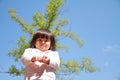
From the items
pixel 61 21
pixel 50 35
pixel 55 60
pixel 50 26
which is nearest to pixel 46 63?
pixel 55 60

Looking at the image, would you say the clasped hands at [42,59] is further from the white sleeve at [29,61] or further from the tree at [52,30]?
the tree at [52,30]

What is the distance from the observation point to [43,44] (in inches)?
108

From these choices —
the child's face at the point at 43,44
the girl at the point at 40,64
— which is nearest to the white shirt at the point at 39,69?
the girl at the point at 40,64

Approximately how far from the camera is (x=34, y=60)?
8.30 ft

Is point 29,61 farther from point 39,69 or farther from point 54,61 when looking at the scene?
point 54,61

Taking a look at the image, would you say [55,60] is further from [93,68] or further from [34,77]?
[93,68]

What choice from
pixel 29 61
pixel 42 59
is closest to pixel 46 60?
pixel 42 59

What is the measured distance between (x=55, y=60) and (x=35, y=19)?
22.1 feet

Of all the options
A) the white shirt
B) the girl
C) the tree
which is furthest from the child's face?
the tree

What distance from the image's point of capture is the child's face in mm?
2744

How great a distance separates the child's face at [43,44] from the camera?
9.00ft

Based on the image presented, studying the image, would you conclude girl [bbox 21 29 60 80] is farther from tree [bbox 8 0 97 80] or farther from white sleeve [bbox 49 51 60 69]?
tree [bbox 8 0 97 80]

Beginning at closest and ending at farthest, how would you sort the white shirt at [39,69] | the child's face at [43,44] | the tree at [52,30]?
the white shirt at [39,69] → the child's face at [43,44] → the tree at [52,30]

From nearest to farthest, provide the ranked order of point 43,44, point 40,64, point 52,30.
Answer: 1. point 40,64
2. point 43,44
3. point 52,30
